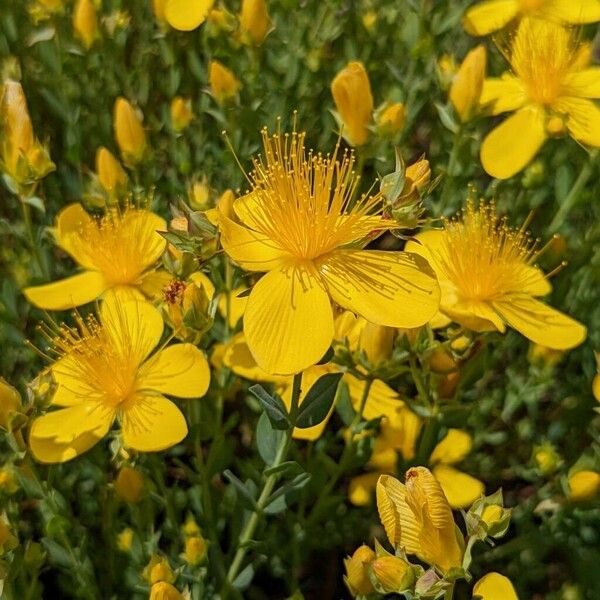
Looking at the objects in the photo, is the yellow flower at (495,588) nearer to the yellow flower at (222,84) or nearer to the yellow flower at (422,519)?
the yellow flower at (422,519)

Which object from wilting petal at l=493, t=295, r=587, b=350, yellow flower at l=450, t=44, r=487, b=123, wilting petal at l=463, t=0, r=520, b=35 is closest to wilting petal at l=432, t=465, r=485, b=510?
wilting petal at l=493, t=295, r=587, b=350

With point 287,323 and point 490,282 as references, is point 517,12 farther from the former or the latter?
point 287,323

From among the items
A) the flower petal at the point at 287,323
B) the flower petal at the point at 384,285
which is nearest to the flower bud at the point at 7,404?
the flower petal at the point at 287,323

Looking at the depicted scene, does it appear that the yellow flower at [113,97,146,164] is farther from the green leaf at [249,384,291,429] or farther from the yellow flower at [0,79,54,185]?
the green leaf at [249,384,291,429]

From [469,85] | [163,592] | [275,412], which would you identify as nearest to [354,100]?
[469,85]

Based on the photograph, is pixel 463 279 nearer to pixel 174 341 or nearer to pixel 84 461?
pixel 174 341

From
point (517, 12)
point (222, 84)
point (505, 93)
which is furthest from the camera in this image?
point (517, 12)

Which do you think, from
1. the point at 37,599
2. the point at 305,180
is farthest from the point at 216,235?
the point at 37,599
